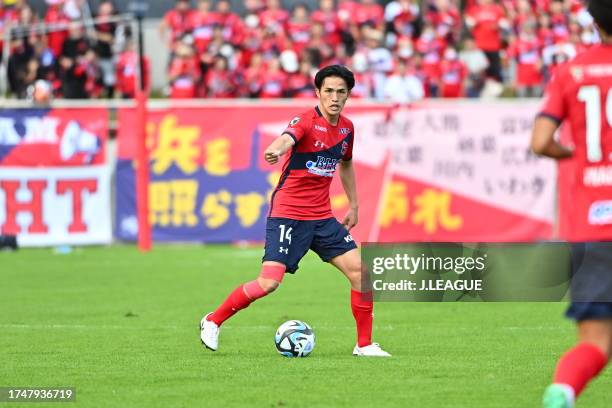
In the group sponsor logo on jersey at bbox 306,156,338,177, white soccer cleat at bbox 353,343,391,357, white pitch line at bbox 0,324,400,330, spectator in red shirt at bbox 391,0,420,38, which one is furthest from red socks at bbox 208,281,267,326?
spectator in red shirt at bbox 391,0,420,38

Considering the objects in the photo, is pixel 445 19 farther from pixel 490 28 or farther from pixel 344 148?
pixel 344 148

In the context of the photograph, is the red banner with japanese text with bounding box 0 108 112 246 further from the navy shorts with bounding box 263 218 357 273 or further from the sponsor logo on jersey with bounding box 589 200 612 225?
the sponsor logo on jersey with bounding box 589 200 612 225

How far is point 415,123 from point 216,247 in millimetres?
4003

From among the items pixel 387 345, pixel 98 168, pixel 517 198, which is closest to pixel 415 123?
pixel 517 198

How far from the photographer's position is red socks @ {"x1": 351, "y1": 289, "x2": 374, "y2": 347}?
33.7 feet

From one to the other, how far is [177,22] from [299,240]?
58.0 feet

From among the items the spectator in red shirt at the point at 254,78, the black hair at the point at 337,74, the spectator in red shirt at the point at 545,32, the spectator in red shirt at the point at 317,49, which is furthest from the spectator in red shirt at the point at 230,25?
the black hair at the point at 337,74

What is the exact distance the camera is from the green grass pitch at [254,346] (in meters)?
8.43

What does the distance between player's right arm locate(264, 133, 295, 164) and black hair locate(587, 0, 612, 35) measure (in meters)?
2.91

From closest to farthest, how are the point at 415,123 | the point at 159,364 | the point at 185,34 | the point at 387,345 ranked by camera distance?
the point at 159,364
the point at 387,345
the point at 415,123
the point at 185,34

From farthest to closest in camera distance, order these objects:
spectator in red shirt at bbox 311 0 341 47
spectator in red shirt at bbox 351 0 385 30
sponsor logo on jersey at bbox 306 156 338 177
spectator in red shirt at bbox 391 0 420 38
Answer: spectator in red shirt at bbox 351 0 385 30, spectator in red shirt at bbox 391 0 420 38, spectator in red shirt at bbox 311 0 341 47, sponsor logo on jersey at bbox 306 156 338 177

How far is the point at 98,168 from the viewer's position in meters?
21.8

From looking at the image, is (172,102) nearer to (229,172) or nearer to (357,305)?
(229,172)

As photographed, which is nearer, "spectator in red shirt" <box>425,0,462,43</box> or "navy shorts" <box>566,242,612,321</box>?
"navy shorts" <box>566,242,612,321</box>
